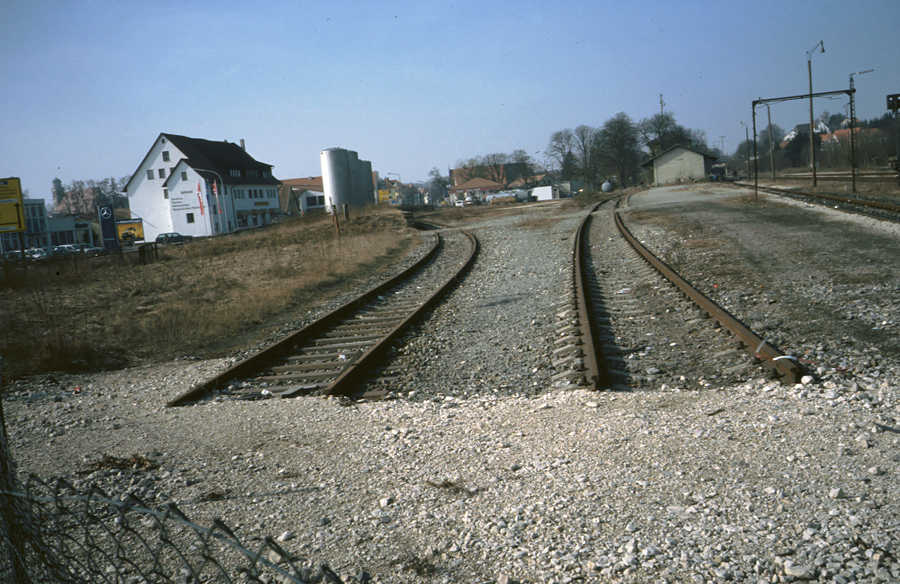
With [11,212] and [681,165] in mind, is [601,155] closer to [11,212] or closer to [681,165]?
[681,165]

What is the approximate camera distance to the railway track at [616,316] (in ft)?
19.0

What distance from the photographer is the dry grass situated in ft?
30.0

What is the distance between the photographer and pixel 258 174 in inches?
3132

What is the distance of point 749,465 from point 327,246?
23345mm

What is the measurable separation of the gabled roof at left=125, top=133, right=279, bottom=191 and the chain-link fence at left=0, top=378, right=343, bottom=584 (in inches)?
2653

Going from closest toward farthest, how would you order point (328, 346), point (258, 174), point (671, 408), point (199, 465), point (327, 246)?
point (199, 465) < point (671, 408) < point (328, 346) < point (327, 246) < point (258, 174)

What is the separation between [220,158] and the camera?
238ft

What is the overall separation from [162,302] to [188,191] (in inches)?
2168

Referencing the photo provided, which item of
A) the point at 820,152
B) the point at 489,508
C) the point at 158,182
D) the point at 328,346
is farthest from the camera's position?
the point at 820,152

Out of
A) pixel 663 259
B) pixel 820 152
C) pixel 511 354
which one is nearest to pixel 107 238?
pixel 663 259

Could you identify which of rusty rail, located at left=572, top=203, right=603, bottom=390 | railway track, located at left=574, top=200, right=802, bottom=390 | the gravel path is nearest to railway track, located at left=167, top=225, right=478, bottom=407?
the gravel path

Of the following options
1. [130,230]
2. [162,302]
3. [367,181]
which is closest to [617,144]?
[367,181]

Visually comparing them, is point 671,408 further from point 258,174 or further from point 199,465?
point 258,174

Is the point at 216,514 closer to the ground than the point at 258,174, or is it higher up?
closer to the ground
